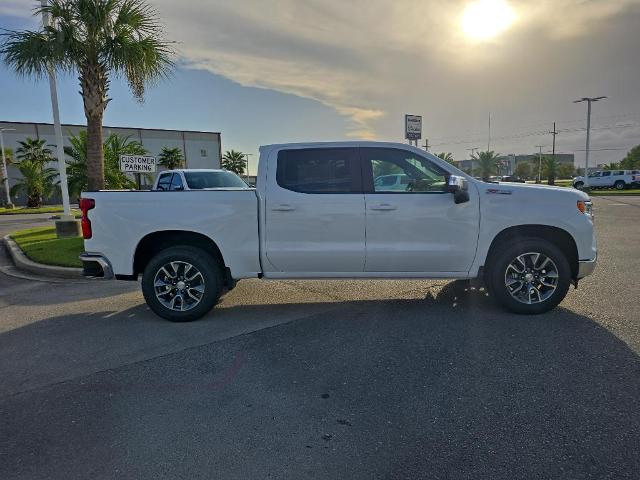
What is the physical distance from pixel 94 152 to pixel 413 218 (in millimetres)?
8804

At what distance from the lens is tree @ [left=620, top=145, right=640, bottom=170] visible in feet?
208

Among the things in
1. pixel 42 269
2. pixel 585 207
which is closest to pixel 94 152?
pixel 42 269

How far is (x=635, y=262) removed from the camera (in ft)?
23.2

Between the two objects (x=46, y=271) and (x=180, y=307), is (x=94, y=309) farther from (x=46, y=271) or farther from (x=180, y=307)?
(x=46, y=271)

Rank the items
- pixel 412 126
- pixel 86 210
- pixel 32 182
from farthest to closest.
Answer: pixel 32 182 < pixel 412 126 < pixel 86 210

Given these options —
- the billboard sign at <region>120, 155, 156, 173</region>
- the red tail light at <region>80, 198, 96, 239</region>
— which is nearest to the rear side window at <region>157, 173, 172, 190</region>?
the billboard sign at <region>120, 155, 156, 173</region>

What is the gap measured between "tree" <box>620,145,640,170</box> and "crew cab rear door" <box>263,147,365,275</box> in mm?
75832

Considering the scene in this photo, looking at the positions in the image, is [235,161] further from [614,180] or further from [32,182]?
[614,180]

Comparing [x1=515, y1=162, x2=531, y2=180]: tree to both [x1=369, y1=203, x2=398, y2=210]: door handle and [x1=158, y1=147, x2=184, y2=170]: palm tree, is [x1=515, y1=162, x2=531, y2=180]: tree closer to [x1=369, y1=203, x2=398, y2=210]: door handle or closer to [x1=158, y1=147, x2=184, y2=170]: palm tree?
[x1=158, y1=147, x2=184, y2=170]: palm tree

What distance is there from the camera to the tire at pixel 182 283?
4633mm

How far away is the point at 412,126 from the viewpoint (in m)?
11.4

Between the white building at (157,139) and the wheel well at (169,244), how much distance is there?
46310 mm

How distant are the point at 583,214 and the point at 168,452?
4.70m

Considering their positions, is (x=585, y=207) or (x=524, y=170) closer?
(x=585, y=207)
